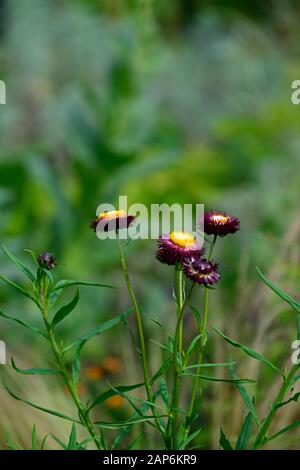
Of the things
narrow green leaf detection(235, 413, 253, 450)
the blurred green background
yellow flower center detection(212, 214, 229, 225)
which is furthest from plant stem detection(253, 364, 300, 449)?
the blurred green background

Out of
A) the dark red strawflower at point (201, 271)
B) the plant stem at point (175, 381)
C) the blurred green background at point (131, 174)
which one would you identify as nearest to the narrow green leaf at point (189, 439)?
the plant stem at point (175, 381)

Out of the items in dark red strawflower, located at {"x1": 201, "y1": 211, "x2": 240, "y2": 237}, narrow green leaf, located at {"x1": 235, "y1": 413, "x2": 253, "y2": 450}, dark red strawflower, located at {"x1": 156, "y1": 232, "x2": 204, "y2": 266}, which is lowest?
Result: narrow green leaf, located at {"x1": 235, "y1": 413, "x2": 253, "y2": 450}

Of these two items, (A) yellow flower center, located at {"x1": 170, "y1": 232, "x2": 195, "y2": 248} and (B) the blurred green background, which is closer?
(A) yellow flower center, located at {"x1": 170, "y1": 232, "x2": 195, "y2": 248}

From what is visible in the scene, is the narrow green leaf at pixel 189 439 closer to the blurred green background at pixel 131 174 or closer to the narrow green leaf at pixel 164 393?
the narrow green leaf at pixel 164 393

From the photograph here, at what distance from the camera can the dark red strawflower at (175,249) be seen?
58cm

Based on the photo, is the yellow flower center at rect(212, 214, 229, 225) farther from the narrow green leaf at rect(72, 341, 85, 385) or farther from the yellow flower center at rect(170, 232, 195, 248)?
the narrow green leaf at rect(72, 341, 85, 385)

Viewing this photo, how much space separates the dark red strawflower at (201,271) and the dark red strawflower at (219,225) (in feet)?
0.10

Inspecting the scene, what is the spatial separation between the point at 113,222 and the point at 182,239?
5 cm

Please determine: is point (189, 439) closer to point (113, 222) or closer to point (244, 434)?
point (244, 434)

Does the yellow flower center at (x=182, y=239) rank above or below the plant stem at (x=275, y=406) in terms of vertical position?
above

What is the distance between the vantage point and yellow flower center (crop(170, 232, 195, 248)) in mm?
585

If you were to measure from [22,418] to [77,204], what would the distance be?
0.79 metres
